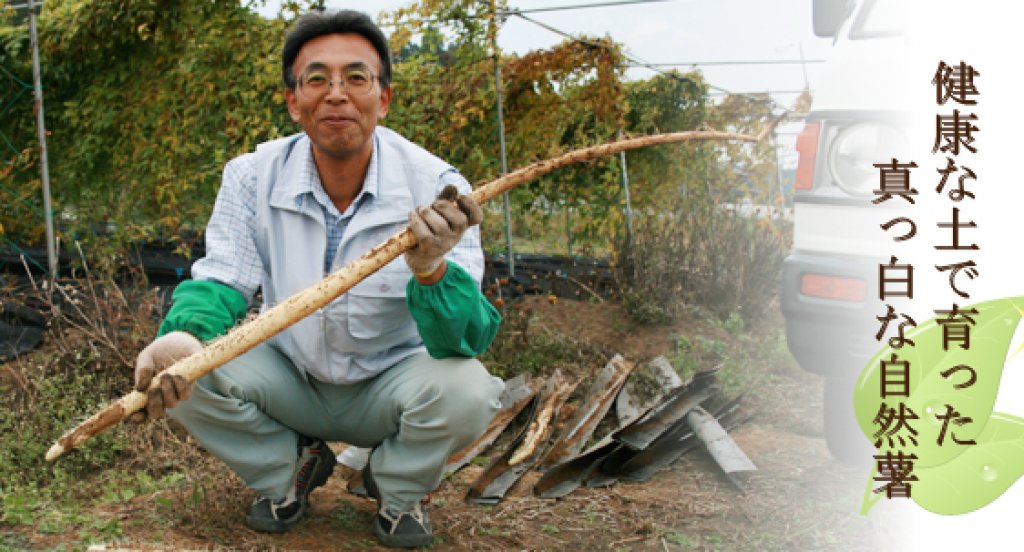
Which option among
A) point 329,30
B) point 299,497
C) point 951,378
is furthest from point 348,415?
point 951,378

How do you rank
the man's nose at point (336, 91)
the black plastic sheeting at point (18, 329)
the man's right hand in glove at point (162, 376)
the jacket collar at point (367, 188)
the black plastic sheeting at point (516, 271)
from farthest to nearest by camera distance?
1. the black plastic sheeting at point (516, 271)
2. the black plastic sheeting at point (18, 329)
3. the jacket collar at point (367, 188)
4. the man's nose at point (336, 91)
5. the man's right hand in glove at point (162, 376)

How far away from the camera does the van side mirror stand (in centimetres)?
355

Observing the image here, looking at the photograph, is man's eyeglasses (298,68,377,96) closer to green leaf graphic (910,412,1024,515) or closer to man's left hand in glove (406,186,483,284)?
man's left hand in glove (406,186,483,284)

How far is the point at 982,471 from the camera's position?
2.58 meters

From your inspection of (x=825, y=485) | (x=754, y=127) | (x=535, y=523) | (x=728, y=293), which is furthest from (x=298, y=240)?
(x=754, y=127)

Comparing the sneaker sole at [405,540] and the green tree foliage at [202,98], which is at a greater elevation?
the green tree foliage at [202,98]

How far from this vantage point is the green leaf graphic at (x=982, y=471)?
254 cm

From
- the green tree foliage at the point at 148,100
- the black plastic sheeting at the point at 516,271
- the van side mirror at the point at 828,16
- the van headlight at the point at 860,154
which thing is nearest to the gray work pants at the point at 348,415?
the van headlight at the point at 860,154

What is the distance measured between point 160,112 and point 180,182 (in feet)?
1.64

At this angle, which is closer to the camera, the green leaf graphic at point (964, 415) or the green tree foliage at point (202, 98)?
the green leaf graphic at point (964, 415)

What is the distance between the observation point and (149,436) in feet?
11.8

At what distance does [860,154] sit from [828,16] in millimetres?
794

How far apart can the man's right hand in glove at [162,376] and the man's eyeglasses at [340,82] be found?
790 millimetres

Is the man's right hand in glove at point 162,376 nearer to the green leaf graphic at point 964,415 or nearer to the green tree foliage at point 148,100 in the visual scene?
the green leaf graphic at point 964,415
